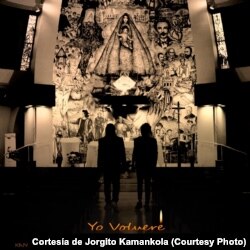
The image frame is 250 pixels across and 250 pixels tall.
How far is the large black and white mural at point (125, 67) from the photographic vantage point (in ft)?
52.2

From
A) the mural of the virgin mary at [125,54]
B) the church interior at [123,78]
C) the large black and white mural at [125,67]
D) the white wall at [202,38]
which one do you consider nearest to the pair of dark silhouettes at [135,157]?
the church interior at [123,78]

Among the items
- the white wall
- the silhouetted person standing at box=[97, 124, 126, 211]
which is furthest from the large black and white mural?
the silhouetted person standing at box=[97, 124, 126, 211]

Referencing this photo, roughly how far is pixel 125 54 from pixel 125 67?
0.54m

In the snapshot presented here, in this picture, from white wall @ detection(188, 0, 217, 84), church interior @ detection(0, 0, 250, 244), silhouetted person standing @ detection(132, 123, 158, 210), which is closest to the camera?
silhouetted person standing @ detection(132, 123, 158, 210)

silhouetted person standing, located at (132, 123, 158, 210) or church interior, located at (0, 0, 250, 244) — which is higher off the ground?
church interior, located at (0, 0, 250, 244)

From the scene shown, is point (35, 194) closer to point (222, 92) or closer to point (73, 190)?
point (73, 190)

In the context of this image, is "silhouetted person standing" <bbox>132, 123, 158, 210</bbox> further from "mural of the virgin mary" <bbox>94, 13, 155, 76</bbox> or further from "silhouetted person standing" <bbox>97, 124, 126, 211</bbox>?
"mural of the virgin mary" <bbox>94, 13, 155, 76</bbox>

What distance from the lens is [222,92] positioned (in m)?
14.3

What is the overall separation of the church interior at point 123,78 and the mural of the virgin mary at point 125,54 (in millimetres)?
41

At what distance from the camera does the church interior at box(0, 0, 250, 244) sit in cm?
1478

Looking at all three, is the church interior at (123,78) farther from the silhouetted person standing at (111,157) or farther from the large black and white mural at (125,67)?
the silhouetted person standing at (111,157)

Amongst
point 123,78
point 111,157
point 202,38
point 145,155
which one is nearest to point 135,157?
point 145,155

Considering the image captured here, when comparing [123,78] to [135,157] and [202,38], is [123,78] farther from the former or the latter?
[135,157]

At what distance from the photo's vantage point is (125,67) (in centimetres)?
1639
